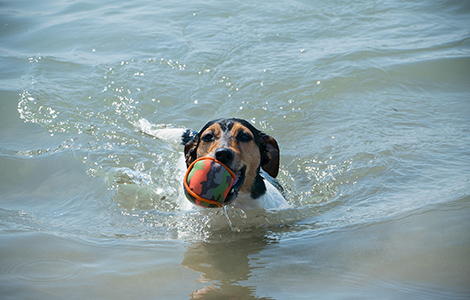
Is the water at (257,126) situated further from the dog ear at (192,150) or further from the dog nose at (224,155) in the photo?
the dog nose at (224,155)

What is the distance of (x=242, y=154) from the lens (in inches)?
181

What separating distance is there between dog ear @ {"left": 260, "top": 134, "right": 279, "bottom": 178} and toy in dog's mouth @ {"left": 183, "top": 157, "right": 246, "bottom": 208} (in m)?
1.10

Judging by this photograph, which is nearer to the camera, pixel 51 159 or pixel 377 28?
pixel 51 159

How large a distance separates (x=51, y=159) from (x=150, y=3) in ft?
24.2

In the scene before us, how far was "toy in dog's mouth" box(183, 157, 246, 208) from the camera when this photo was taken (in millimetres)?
3979

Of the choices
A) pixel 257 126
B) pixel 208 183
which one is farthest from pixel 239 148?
pixel 257 126

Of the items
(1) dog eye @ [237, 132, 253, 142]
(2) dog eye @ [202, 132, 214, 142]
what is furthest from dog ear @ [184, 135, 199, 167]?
(1) dog eye @ [237, 132, 253, 142]

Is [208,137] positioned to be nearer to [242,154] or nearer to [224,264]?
[242,154]

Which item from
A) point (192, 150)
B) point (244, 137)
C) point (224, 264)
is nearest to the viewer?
point (224, 264)

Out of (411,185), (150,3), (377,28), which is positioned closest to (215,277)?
(411,185)

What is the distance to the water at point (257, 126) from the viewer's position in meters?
3.72

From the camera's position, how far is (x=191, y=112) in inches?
313

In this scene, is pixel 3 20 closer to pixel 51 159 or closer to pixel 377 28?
pixel 51 159

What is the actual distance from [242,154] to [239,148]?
0.21 feet
